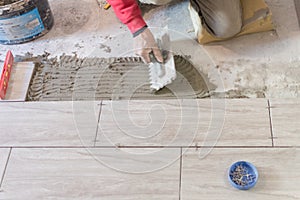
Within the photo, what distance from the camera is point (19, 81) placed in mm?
1585

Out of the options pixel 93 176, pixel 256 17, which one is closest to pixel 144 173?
pixel 93 176

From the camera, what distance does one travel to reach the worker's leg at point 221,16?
1.54 metres

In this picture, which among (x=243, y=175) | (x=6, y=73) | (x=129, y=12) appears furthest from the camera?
(x=6, y=73)

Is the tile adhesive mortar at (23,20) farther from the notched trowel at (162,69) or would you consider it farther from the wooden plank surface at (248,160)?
the wooden plank surface at (248,160)

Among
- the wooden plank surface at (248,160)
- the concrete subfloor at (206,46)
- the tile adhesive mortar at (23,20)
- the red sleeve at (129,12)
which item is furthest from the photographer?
the tile adhesive mortar at (23,20)

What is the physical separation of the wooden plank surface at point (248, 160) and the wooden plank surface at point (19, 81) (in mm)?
656

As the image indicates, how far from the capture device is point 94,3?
5.95 feet

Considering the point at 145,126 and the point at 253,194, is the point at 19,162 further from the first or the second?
the point at 253,194

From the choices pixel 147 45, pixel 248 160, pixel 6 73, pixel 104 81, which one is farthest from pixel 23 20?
pixel 248 160

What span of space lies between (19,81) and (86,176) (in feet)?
1.64

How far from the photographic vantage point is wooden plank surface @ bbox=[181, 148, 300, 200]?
1.23 m

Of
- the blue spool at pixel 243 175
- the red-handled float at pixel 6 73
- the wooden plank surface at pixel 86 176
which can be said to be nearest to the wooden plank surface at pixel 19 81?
the red-handled float at pixel 6 73

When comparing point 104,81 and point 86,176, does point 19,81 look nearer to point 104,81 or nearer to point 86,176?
point 104,81

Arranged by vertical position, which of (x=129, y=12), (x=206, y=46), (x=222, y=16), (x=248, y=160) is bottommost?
(x=248, y=160)
